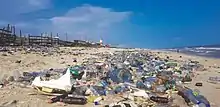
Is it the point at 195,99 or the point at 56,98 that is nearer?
the point at 56,98

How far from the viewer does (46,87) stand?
17.5 ft

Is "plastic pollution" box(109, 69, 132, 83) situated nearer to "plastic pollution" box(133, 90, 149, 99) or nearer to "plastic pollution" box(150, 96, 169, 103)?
"plastic pollution" box(133, 90, 149, 99)

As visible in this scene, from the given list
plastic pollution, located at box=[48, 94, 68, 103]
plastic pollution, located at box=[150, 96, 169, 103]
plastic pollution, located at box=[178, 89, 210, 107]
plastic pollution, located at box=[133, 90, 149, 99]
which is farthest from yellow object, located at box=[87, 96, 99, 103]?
plastic pollution, located at box=[178, 89, 210, 107]

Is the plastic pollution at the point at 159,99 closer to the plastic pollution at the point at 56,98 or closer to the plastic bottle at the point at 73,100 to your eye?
the plastic bottle at the point at 73,100

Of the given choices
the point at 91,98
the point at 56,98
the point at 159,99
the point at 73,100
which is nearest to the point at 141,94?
the point at 159,99

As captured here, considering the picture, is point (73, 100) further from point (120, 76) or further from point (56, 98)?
point (120, 76)

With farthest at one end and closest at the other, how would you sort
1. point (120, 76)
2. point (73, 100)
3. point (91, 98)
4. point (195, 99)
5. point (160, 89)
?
point (120, 76) < point (160, 89) < point (195, 99) < point (91, 98) < point (73, 100)

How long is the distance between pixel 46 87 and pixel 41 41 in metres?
28.8

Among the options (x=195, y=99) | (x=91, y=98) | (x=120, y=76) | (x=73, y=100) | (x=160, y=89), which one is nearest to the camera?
(x=73, y=100)

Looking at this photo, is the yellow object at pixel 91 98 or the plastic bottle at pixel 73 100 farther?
Result: the yellow object at pixel 91 98

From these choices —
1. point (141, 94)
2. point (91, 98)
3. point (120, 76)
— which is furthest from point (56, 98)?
point (120, 76)

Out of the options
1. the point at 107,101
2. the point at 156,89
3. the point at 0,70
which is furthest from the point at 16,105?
the point at 0,70

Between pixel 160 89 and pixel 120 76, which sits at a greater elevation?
pixel 120 76

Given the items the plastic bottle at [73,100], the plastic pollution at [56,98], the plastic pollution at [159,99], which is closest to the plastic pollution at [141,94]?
the plastic pollution at [159,99]
